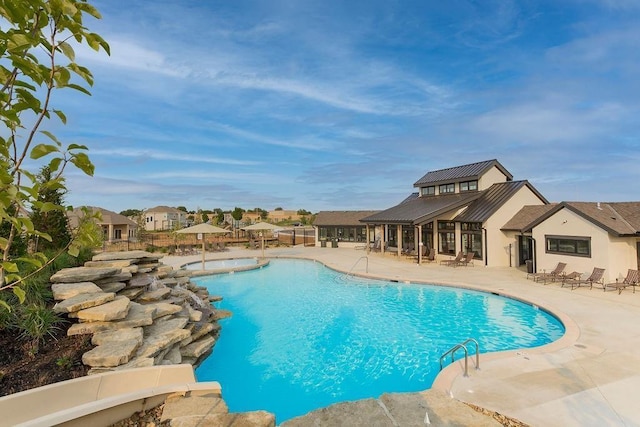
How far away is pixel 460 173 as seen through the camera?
2439 centimetres

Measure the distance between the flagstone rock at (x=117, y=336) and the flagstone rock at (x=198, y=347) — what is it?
1863 millimetres

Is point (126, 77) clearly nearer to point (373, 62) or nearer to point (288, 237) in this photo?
point (373, 62)

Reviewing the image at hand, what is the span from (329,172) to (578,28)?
38749mm

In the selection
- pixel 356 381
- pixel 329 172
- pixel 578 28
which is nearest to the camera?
pixel 356 381

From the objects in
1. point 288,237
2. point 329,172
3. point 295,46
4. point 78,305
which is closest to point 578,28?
point 295,46

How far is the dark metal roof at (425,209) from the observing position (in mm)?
20672

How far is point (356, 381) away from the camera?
24.0 ft

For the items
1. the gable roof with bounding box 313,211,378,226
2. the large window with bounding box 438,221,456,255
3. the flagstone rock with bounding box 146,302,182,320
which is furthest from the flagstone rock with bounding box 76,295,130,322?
the gable roof with bounding box 313,211,378,226

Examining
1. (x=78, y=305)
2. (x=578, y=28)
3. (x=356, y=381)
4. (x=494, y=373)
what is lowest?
(x=356, y=381)

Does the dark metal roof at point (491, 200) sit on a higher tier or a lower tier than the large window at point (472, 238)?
higher

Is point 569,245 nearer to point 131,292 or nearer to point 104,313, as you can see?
point 131,292

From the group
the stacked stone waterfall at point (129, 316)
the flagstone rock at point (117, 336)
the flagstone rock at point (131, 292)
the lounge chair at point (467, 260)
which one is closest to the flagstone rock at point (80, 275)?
the stacked stone waterfall at point (129, 316)

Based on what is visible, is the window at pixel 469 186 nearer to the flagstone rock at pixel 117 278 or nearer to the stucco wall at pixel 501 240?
the stucco wall at pixel 501 240

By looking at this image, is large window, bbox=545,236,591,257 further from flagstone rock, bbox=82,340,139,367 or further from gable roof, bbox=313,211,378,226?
gable roof, bbox=313,211,378,226
